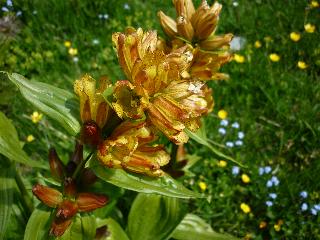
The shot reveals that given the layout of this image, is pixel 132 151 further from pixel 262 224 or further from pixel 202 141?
pixel 262 224

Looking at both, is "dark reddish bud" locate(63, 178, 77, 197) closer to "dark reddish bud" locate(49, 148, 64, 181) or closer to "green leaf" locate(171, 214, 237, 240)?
"dark reddish bud" locate(49, 148, 64, 181)

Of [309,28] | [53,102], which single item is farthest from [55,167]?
[309,28]

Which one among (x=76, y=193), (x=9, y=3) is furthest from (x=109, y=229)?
Result: (x=9, y=3)

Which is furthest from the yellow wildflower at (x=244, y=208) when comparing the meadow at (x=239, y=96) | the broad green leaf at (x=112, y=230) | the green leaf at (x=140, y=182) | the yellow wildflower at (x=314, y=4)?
the yellow wildflower at (x=314, y=4)

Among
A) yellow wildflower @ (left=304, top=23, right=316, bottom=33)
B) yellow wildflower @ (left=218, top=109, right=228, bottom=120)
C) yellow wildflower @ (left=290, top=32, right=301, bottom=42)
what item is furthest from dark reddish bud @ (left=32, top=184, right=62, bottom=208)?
yellow wildflower @ (left=304, top=23, right=316, bottom=33)

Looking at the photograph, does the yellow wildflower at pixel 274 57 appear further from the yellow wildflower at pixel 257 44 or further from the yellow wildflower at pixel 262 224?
the yellow wildflower at pixel 262 224

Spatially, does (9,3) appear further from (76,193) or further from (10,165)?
(76,193)
